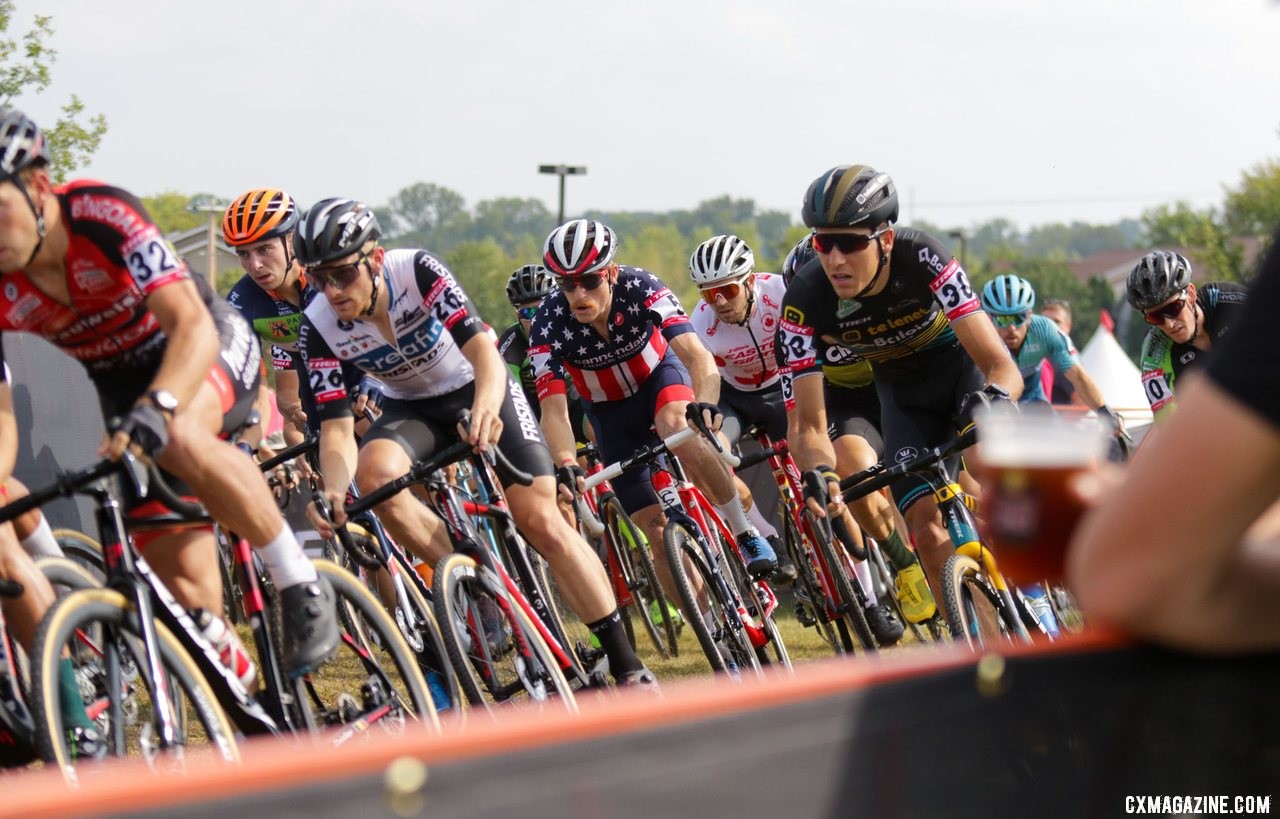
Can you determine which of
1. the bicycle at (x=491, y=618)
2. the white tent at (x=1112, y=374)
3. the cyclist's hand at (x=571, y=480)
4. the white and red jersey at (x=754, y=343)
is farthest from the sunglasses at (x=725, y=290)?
the white tent at (x=1112, y=374)

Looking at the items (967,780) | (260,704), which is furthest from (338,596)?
(967,780)

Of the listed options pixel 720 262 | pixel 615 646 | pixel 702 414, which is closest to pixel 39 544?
pixel 615 646

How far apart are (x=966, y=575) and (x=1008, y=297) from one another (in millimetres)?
6983

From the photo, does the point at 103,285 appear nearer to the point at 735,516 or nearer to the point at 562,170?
the point at 735,516

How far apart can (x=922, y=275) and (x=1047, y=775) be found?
5.31 meters

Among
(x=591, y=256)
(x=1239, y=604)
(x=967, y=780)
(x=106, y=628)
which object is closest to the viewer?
(x=1239, y=604)

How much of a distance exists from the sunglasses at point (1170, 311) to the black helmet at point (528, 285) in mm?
4647

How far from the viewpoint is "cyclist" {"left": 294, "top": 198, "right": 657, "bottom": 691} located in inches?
236

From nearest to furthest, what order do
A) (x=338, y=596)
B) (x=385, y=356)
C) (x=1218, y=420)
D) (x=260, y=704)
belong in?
(x=1218, y=420)
(x=260, y=704)
(x=338, y=596)
(x=385, y=356)

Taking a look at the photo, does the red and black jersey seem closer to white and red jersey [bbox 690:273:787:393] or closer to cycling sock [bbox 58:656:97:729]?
cycling sock [bbox 58:656:97:729]

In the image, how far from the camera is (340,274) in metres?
6.11

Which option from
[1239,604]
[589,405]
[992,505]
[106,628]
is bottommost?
[589,405]

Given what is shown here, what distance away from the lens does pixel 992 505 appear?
1.87 meters

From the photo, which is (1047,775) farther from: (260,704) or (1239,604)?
(260,704)
